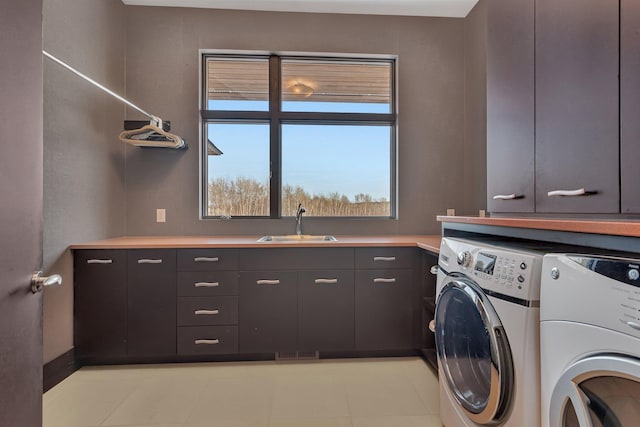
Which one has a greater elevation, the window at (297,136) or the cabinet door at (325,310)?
the window at (297,136)

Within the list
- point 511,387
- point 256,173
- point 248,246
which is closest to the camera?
point 511,387

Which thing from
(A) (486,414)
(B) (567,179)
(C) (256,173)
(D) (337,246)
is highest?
(C) (256,173)

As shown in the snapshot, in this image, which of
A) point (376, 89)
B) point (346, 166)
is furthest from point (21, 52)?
point (376, 89)

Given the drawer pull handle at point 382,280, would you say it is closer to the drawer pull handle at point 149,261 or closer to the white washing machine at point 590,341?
the white washing machine at point 590,341

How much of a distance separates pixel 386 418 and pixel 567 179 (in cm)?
144

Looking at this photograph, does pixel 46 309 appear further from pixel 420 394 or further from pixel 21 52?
pixel 420 394

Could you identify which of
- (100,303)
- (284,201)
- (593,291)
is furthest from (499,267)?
(100,303)

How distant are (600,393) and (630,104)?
0.82 metres

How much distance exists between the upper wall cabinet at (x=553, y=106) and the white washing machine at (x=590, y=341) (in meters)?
0.39

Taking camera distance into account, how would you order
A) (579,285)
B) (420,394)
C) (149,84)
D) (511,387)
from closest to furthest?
(579,285)
(511,387)
(420,394)
(149,84)

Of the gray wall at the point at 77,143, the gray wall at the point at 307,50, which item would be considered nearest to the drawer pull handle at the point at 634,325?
the gray wall at the point at 307,50

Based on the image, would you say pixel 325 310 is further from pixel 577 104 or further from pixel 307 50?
pixel 307 50

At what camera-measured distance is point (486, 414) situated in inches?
41.8

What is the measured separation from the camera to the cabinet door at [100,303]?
2.05 meters
